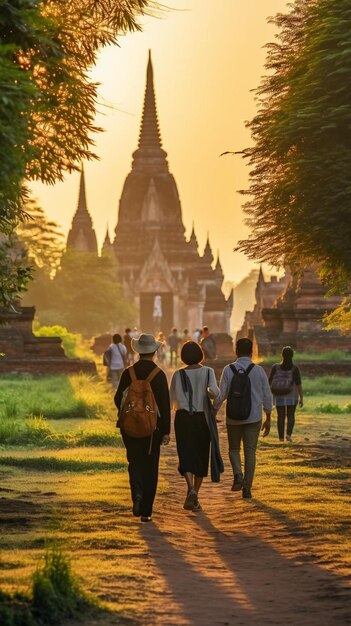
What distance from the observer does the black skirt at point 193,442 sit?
10945 millimetres

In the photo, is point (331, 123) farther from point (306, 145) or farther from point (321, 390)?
point (321, 390)

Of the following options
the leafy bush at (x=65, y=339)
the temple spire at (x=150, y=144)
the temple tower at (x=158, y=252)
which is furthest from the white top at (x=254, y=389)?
the temple spire at (x=150, y=144)

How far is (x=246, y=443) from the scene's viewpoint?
38.7 ft

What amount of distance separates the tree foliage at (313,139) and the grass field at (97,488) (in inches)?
98.5

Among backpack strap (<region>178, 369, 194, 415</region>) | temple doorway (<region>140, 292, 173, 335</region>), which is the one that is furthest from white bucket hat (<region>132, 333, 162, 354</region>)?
temple doorway (<region>140, 292, 173, 335</region>)

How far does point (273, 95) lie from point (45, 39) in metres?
7.68

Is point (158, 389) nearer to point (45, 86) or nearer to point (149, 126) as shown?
point (45, 86)

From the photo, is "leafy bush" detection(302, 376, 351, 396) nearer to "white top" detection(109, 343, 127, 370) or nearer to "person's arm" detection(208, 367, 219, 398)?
"white top" detection(109, 343, 127, 370)

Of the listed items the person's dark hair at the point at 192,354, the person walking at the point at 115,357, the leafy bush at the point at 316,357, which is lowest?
the person's dark hair at the point at 192,354

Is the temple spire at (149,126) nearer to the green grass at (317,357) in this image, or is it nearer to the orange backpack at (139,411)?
the green grass at (317,357)

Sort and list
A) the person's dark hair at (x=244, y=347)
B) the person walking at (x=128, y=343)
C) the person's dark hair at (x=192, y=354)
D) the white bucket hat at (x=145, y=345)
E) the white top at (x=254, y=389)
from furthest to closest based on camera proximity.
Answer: the person walking at (x=128, y=343)
the person's dark hair at (x=244, y=347)
the white top at (x=254, y=389)
the person's dark hair at (x=192, y=354)
the white bucket hat at (x=145, y=345)

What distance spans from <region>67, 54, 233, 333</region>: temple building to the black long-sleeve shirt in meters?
67.7

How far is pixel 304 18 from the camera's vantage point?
16.4 meters

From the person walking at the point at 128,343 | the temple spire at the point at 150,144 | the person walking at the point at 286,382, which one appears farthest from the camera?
the temple spire at the point at 150,144
